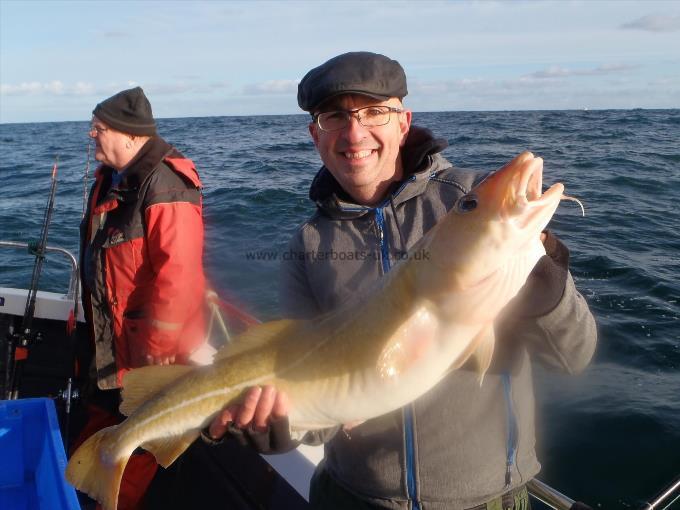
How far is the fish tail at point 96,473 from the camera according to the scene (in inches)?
117

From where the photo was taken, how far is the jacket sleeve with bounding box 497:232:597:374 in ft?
7.21

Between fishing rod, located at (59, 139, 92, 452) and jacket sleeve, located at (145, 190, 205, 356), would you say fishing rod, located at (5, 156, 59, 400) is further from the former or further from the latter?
jacket sleeve, located at (145, 190, 205, 356)

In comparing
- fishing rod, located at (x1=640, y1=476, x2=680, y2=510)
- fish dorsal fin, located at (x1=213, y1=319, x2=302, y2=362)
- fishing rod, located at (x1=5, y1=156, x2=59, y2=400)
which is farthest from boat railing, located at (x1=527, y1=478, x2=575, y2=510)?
fishing rod, located at (x1=5, y1=156, x2=59, y2=400)

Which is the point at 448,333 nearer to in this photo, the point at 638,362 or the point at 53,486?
the point at 53,486

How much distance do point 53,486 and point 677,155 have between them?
25.2 m

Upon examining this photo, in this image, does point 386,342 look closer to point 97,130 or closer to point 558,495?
point 558,495

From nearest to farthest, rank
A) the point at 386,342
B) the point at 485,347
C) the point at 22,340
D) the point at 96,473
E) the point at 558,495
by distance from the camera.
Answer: the point at 485,347
the point at 386,342
the point at 558,495
the point at 96,473
the point at 22,340

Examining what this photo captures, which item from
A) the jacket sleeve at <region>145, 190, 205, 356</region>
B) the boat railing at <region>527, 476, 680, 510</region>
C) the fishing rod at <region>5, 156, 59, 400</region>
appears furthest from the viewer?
the fishing rod at <region>5, 156, 59, 400</region>

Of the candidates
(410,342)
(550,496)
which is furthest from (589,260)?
(410,342)

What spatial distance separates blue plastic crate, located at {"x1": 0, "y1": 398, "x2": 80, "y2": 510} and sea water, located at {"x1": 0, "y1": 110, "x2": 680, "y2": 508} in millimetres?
4063

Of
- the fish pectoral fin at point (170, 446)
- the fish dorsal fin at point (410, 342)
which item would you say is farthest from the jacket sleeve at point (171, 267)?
the fish dorsal fin at point (410, 342)

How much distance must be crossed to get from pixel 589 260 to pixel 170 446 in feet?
31.0

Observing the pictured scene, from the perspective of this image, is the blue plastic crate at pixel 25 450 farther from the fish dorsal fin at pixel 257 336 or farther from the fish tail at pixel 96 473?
the fish dorsal fin at pixel 257 336

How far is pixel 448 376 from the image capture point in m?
2.54
